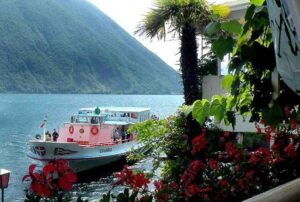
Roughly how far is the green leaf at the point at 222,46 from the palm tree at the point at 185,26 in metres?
8.73

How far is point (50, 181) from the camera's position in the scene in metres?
2.51

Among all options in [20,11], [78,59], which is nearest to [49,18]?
[20,11]

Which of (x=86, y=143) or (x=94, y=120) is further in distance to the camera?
(x=94, y=120)

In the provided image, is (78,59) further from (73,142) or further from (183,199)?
(183,199)

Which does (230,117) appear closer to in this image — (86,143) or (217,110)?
(217,110)

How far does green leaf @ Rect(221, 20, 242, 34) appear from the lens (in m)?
2.45

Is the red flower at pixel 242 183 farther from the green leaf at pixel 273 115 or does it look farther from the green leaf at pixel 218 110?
the green leaf at pixel 273 115

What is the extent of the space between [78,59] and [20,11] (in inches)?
1213

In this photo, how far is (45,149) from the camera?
30.2m

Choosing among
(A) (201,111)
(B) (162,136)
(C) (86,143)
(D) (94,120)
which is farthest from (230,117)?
(D) (94,120)

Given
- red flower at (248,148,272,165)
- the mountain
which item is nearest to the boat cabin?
red flower at (248,148,272,165)

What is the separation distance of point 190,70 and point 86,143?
20.9 meters

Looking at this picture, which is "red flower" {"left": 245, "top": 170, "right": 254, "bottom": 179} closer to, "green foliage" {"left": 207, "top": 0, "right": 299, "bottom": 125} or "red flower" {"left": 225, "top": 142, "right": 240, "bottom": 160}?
"red flower" {"left": 225, "top": 142, "right": 240, "bottom": 160}

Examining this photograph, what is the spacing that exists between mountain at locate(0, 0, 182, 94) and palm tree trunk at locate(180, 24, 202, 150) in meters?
148
